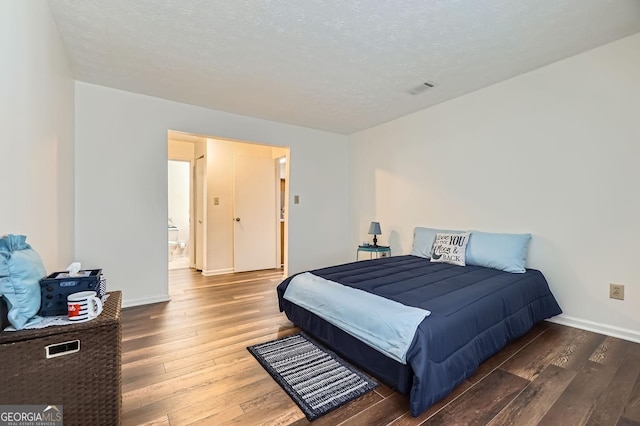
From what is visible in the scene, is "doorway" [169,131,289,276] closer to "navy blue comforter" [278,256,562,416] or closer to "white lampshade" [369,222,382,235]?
"white lampshade" [369,222,382,235]

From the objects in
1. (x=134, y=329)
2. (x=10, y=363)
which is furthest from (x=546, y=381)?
(x=134, y=329)

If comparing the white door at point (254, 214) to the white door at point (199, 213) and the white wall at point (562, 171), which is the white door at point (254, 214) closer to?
the white door at point (199, 213)

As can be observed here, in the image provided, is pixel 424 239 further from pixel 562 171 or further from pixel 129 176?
pixel 129 176

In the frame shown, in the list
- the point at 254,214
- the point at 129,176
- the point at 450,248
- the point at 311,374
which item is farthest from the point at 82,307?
the point at 254,214

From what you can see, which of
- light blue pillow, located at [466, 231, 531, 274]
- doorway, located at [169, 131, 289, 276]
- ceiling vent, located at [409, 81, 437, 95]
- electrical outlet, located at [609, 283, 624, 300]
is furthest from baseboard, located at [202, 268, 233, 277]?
electrical outlet, located at [609, 283, 624, 300]

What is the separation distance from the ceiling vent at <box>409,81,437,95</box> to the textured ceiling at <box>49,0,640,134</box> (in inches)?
2.9

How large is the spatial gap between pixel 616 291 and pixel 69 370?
372 centimetres

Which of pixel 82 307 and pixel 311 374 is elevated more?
pixel 82 307

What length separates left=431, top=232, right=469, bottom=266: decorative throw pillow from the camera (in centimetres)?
309

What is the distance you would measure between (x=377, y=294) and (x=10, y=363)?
1861 mm

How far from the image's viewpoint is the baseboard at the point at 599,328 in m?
2.32

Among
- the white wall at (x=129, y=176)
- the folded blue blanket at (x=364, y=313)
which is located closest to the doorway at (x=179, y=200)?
the white wall at (x=129, y=176)

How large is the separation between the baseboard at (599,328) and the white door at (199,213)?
16.3 feet

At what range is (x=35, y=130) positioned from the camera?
5.63ft
